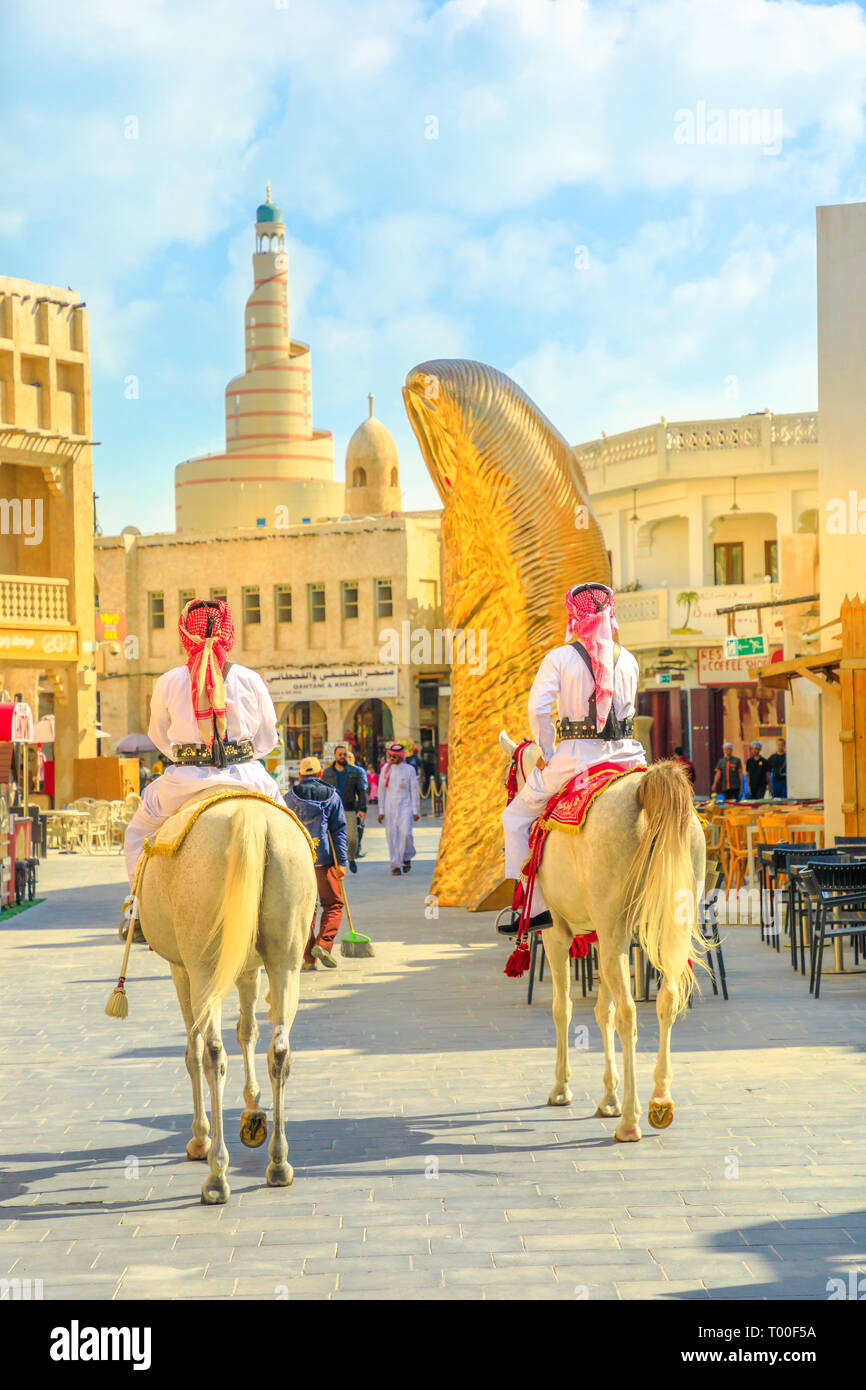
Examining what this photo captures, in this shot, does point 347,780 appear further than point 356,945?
Yes

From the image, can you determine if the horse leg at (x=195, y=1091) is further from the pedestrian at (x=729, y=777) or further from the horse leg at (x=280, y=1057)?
the pedestrian at (x=729, y=777)

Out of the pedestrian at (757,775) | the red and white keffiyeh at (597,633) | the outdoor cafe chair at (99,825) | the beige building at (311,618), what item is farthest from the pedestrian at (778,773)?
the red and white keffiyeh at (597,633)

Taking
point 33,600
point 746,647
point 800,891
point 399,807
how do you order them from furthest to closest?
point 33,600, point 746,647, point 399,807, point 800,891

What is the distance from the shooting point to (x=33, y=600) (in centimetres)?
3225

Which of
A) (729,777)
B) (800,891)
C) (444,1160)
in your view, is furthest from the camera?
(729,777)

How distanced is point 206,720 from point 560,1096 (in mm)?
2474

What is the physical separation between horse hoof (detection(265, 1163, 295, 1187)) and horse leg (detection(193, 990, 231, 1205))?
0.17m

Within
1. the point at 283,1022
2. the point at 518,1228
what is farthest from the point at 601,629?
the point at 518,1228

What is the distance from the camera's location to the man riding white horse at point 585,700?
24.5ft

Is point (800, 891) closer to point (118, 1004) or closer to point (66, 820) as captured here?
point (118, 1004)

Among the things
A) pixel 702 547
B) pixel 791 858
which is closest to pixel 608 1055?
pixel 791 858

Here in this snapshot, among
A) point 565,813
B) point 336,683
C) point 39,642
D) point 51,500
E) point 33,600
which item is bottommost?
point 565,813
